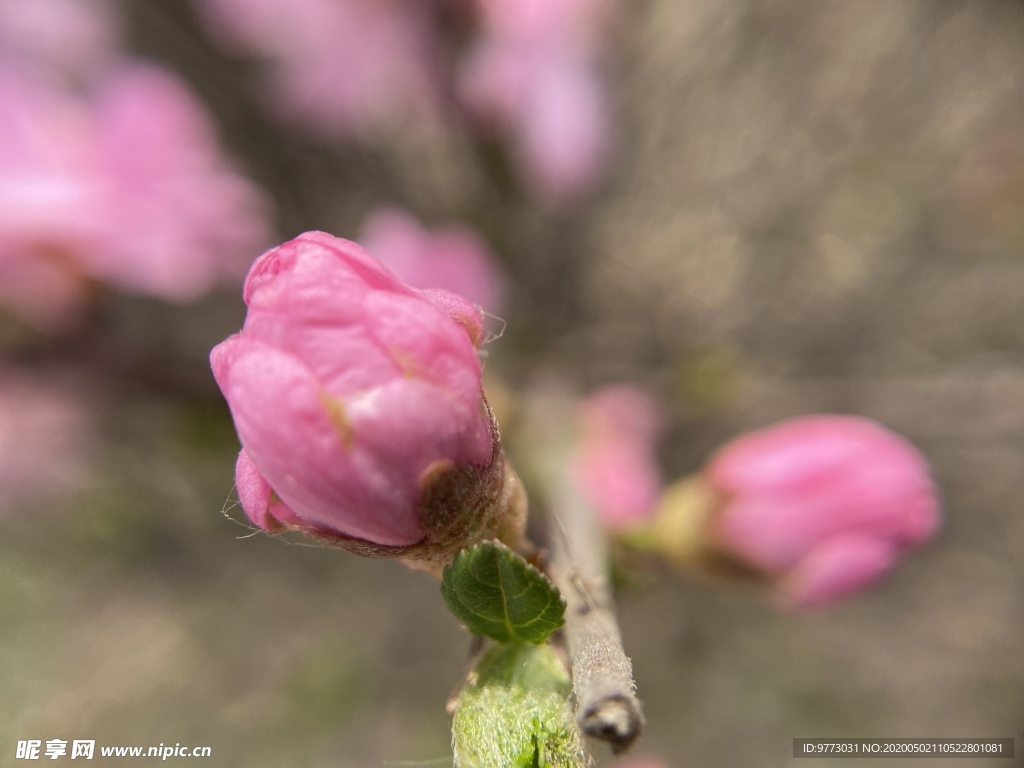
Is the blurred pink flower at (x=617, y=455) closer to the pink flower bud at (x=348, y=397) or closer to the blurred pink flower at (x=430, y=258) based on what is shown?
the blurred pink flower at (x=430, y=258)

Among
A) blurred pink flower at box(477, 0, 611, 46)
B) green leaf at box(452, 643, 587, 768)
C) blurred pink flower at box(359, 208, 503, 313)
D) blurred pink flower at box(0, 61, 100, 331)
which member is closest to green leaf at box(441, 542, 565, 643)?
green leaf at box(452, 643, 587, 768)

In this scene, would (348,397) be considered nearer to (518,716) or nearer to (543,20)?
(518,716)

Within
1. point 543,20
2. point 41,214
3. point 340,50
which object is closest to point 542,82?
point 543,20

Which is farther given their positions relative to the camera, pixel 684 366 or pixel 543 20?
pixel 684 366

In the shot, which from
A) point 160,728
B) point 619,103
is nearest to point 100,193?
point 619,103

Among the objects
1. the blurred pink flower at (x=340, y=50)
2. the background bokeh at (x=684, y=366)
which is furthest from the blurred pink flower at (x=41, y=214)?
the background bokeh at (x=684, y=366)

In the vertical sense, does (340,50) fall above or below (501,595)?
above

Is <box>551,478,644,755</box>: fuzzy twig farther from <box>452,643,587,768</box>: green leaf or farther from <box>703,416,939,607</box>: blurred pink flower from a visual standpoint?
<box>703,416,939,607</box>: blurred pink flower
